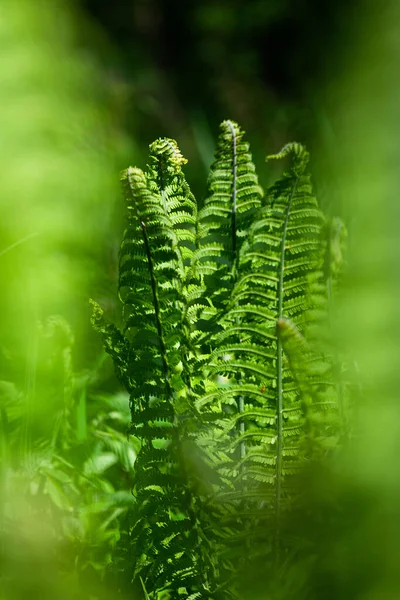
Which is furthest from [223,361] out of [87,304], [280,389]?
[87,304]

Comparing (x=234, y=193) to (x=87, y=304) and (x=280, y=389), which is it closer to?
(x=280, y=389)

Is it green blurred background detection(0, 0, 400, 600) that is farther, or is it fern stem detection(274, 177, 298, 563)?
fern stem detection(274, 177, 298, 563)

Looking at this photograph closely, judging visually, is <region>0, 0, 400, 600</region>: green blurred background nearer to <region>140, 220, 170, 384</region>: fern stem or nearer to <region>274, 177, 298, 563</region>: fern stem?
<region>274, 177, 298, 563</region>: fern stem

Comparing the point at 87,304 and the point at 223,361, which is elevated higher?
the point at 87,304

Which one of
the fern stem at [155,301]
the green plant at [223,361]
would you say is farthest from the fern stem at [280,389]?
the fern stem at [155,301]

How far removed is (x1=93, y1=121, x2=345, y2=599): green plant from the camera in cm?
58

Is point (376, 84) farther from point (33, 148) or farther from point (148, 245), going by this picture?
point (33, 148)

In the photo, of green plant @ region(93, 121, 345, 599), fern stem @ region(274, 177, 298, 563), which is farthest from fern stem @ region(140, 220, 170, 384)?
fern stem @ region(274, 177, 298, 563)

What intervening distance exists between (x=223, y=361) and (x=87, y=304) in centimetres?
44

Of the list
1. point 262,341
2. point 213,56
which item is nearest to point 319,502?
point 262,341

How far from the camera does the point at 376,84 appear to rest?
54 cm

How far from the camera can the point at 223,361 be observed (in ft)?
2.07

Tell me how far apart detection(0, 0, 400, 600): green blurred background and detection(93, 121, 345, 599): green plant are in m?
0.04

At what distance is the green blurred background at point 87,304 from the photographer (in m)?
0.48
